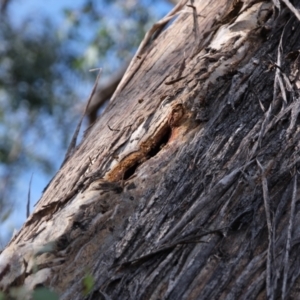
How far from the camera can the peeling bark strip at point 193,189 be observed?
191cm

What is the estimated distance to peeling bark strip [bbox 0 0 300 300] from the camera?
6.27 feet

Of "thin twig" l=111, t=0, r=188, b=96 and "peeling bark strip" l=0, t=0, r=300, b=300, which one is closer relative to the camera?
"peeling bark strip" l=0, t=0, r=300, b=300

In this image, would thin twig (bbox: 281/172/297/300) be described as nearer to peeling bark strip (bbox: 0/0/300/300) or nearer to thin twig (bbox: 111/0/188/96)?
peeling bark strip (bbox: 0/0/300/300)

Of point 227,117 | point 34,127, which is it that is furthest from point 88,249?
point 34,127

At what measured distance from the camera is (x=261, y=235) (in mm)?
1979

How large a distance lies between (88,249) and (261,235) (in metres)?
0.51

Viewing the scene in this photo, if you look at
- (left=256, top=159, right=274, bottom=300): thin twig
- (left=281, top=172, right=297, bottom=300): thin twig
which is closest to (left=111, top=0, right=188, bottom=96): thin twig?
(left=256, top=159, right=274, bottom=300): thin twig

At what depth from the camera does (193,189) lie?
2.15m

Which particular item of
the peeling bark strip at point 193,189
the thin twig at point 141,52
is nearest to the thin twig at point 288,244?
the peeling bark strip at point 193,189

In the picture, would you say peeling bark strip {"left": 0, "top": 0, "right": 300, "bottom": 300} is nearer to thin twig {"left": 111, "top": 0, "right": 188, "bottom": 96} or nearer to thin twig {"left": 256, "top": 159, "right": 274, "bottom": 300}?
thin twig {"left": 256, "top": 159, "right": 274, "bottom": 300}

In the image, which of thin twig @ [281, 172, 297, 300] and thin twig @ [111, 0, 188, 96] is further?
thin twig @ [111, 0, 188, 96]

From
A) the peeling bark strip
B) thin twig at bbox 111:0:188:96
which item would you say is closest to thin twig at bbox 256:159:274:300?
the peeling bark strip

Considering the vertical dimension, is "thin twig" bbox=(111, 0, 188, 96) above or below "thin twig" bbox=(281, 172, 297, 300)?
above

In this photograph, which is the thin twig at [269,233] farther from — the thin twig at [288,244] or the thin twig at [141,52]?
the thin twig at [141,52]
